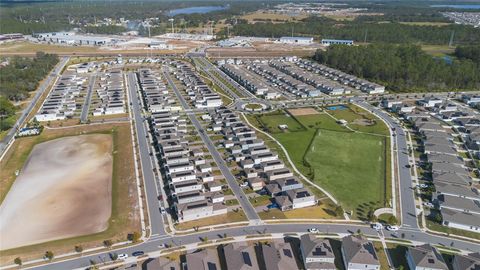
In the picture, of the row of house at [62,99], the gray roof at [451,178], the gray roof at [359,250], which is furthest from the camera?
the row of house at [62,99]

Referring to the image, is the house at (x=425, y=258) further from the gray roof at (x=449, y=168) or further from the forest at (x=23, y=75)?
the forest at (x=23, y=75)

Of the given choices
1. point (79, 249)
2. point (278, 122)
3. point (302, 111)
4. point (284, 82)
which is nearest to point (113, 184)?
point (79, 249)

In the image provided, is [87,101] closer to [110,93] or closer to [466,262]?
[110,93]

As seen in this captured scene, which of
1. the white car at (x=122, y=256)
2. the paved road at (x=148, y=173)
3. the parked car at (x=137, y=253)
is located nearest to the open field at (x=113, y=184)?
the paved road at (x=148, y=173)

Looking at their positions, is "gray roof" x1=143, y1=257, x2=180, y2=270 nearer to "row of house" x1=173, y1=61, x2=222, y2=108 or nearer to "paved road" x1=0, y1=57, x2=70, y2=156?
"paved road" x1=0, y1=57, x2=70, y2=156

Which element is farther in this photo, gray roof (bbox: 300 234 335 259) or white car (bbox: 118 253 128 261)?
white car (bbox: 118 253 128 261)

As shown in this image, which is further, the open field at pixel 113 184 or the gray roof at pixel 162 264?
the open field at pixel 113 184

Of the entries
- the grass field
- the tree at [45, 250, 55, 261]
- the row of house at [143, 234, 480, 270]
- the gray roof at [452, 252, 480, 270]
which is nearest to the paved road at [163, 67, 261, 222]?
the row of house at [143, 234, 480, 270]
